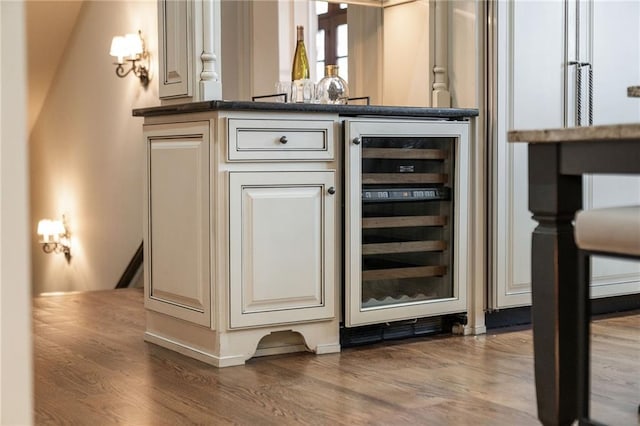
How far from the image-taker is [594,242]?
5.64 ft

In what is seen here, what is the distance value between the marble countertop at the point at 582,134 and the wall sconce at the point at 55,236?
5648mm

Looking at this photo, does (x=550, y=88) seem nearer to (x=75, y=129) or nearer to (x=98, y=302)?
(x=98, y=302)

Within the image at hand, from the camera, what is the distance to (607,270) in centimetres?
393

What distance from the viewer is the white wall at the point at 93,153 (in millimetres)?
5789

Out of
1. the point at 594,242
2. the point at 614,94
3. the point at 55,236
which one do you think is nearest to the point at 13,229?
the point at 594,242

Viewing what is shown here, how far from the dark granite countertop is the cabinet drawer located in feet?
0.15

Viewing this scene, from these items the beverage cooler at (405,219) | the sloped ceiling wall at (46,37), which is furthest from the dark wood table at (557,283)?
the sloped ceiling wall at (46,37)

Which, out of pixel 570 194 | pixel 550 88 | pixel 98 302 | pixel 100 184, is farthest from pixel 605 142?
pixel 100 184

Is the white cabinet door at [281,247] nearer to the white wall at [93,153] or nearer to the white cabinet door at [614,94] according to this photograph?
the white cabinet door at [614,94]

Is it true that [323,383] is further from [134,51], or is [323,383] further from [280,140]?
[134,51]

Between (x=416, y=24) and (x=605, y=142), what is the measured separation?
238 cm

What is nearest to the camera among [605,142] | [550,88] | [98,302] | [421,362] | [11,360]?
[11,360]

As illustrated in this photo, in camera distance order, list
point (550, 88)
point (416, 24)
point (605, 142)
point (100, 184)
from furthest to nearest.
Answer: point (100, 184)
point (416, 24)
point (550, 88)
point (605, 142)

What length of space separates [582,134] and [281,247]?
1535 mm
